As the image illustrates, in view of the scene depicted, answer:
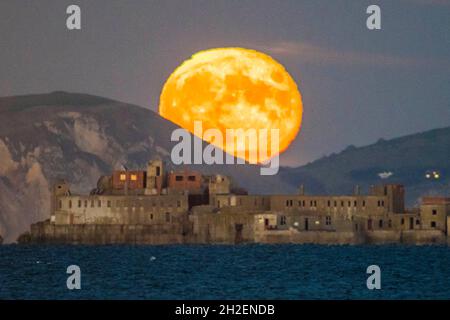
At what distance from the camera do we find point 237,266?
609 ft

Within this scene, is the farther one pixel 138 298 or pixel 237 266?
pixel 237 266

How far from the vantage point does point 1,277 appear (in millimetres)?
165875

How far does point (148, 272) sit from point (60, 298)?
3222 cm
